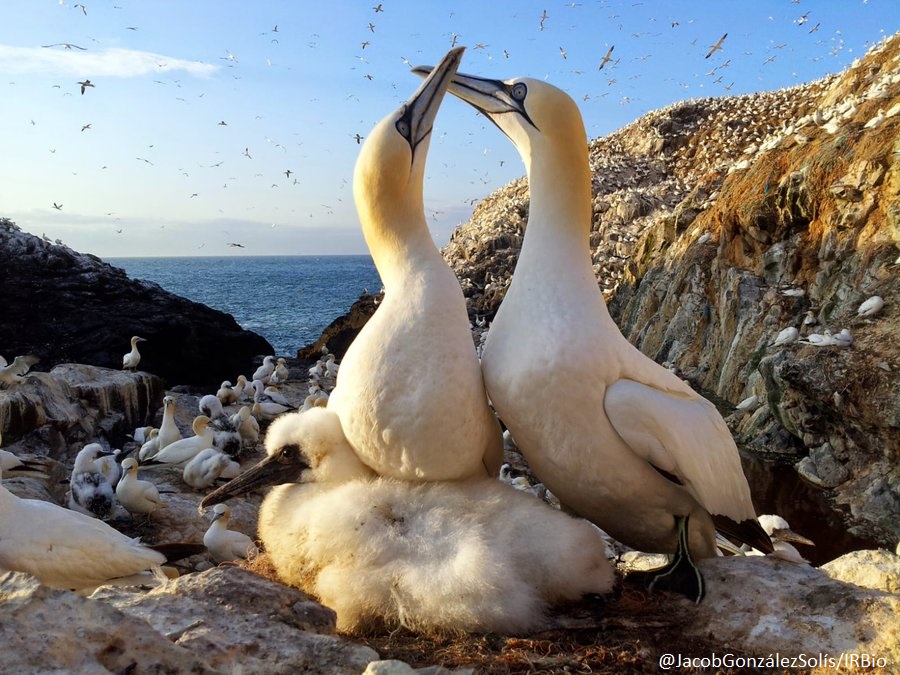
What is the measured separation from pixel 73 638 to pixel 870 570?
3085mm

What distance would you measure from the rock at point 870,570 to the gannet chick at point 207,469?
19.0ft

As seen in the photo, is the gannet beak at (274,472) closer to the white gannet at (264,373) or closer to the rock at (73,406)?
the rock at (73,406)

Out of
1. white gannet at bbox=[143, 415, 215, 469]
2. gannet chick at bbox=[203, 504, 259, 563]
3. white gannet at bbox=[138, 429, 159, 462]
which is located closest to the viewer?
gannet chick at bbox=[203, 504, 259, 563]

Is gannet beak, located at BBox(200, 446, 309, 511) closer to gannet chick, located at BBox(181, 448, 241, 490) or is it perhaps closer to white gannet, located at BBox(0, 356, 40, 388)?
gannet chick, located at BBox(181, 448, 241, 490)

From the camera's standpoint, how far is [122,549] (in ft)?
14.5

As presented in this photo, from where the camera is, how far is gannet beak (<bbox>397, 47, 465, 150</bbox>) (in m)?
3.13

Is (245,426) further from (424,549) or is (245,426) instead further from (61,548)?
(424,549)

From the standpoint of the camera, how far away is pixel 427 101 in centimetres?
320

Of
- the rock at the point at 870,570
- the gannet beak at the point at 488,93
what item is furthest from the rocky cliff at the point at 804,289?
the gannet beak at the point at 488,93

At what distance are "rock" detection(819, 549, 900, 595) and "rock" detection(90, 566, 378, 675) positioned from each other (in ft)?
6.98

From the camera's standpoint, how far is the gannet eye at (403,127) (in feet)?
10.1

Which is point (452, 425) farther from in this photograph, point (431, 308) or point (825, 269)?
point (825, 269)

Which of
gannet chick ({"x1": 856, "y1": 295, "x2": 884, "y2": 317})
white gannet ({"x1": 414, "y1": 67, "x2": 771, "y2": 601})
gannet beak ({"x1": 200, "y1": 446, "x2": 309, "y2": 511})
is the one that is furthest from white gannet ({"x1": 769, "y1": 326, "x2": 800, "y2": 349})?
gannet beak ({"x1": 200, "y1": 446, "x2": 309, "y2": 511})

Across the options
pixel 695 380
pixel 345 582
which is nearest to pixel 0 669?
pixel 345 582
